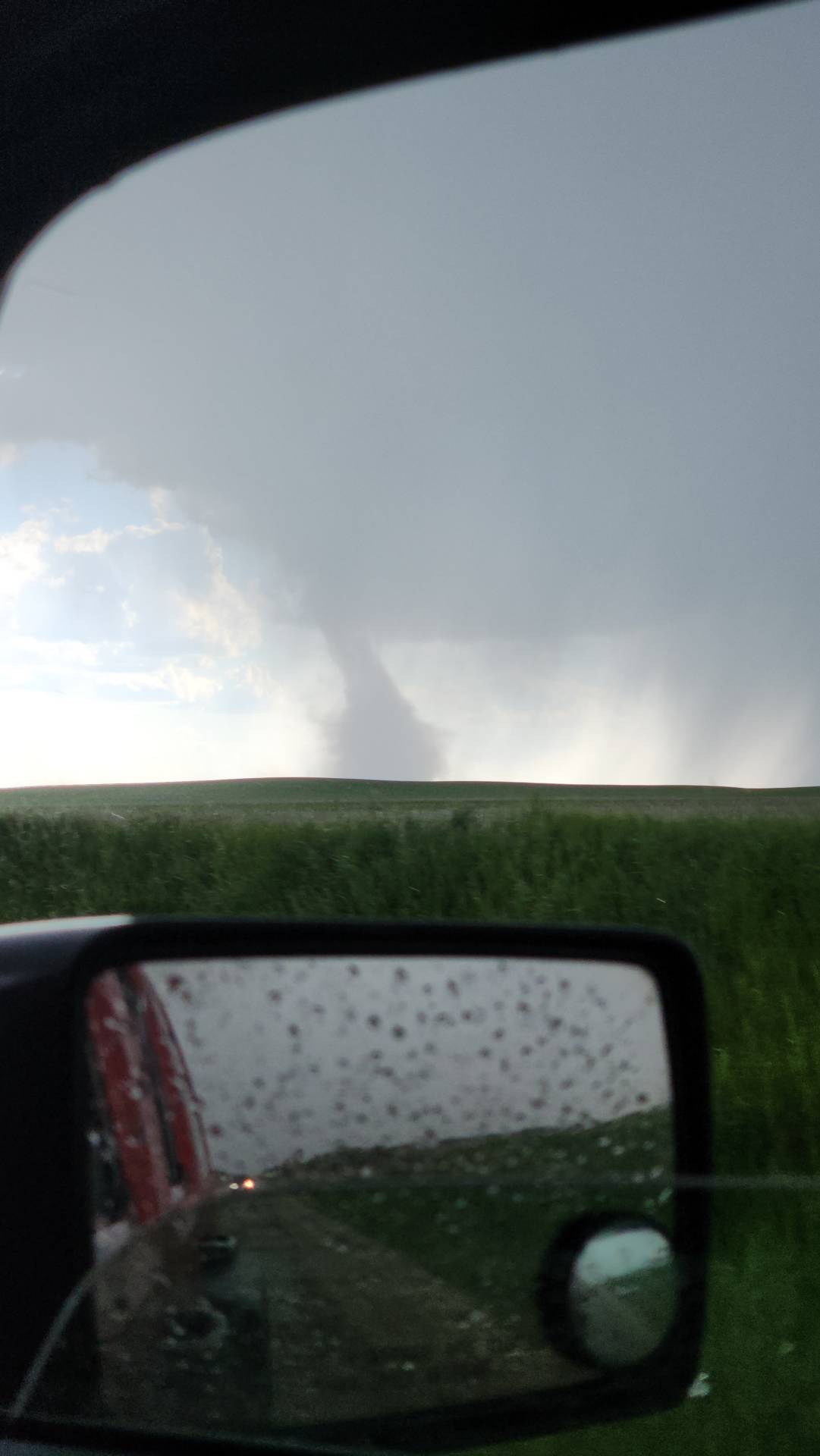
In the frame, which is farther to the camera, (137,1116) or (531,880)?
(531,880)

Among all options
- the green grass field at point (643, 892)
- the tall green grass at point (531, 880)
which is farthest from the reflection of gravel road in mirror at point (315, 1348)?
the tall green grass at point (531, 880)

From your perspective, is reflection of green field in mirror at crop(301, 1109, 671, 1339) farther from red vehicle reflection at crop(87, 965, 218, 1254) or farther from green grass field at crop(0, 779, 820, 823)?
green grass field at crop(0, 779, 820, 823)

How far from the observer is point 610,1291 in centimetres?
122

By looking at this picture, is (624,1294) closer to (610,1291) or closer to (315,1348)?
(610,1291)

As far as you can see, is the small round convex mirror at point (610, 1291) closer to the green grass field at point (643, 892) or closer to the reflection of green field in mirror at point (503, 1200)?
the reflection of green field in mirror at point (503, 1200)

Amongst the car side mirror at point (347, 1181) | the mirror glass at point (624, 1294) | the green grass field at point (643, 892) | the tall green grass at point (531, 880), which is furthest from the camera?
the tall green grass at point (531, 880)

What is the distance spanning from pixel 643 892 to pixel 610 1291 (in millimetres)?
10312

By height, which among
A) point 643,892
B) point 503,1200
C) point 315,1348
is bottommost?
point 315,1348

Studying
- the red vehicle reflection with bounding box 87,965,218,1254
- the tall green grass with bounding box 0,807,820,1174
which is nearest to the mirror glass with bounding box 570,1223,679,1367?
the red vehicle reflection with bounding box 87,965,218,1254

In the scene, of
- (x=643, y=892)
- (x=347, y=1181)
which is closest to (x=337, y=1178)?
(x=347, y=1181)

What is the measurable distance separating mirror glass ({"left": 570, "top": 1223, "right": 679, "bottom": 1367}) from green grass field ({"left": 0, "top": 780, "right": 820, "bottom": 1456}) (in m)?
0.73

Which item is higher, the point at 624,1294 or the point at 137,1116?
the point at 137,1116

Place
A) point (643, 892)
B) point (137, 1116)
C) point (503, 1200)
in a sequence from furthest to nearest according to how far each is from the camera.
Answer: point (643, 892)
point (503, 1200)
point (137, 1116)

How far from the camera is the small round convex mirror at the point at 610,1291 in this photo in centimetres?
119
